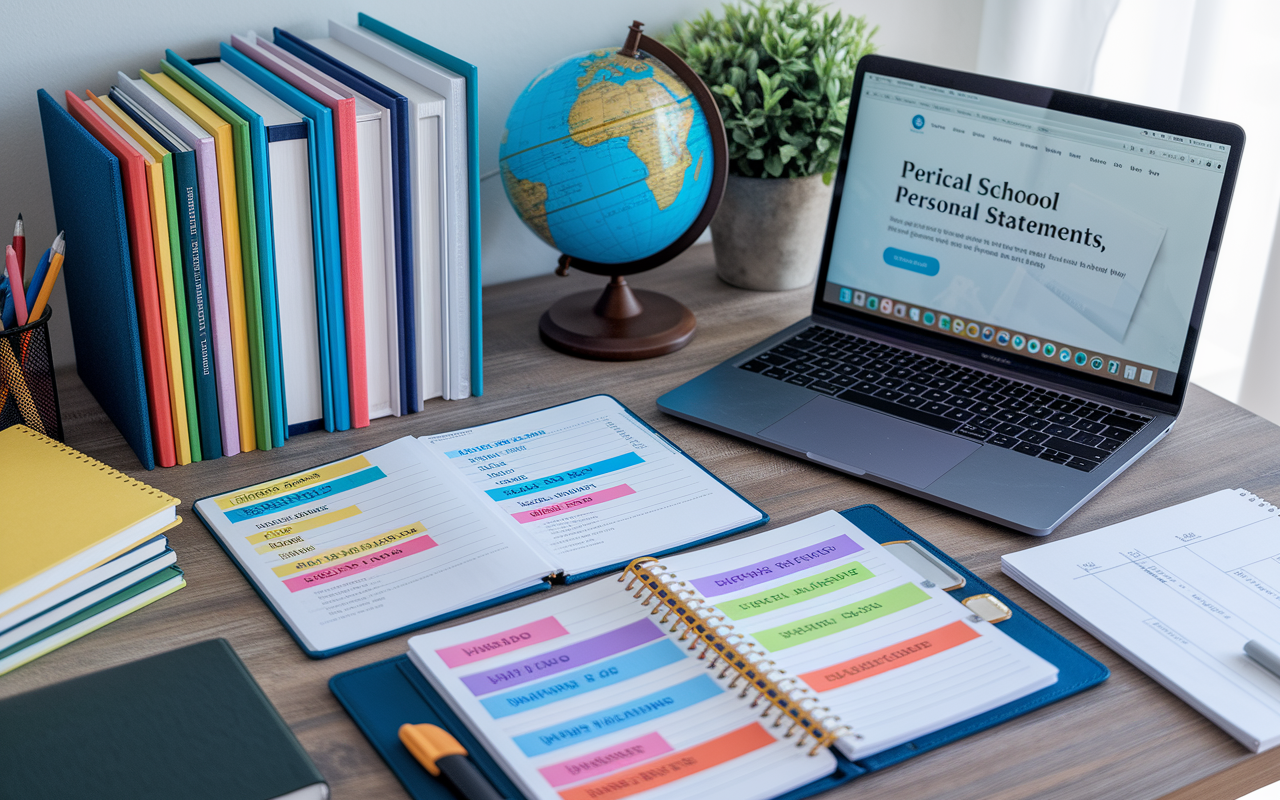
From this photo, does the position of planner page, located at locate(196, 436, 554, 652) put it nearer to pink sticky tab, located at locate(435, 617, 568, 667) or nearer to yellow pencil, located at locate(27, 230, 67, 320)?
pink sticky tab, located at locate(435, 617, 568, 667)

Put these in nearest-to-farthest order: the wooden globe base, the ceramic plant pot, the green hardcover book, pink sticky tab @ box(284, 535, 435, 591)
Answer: the green hardcover book, pink sticky tab @ box(284, 535, 435, 591), the wooden globe base, the ceramic plant pot

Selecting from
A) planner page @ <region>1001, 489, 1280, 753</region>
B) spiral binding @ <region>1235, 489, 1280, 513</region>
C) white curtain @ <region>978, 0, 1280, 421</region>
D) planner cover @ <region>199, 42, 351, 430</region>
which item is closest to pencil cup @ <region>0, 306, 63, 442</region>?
planner cover @ <region>199, 42, 351, 430</region>

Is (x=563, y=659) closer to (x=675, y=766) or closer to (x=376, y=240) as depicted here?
(x=675, y=766)

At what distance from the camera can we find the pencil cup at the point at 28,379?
3.05 feet

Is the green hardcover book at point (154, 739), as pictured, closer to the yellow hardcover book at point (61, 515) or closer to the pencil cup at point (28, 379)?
the yellow hardcover book at point (61, 515)

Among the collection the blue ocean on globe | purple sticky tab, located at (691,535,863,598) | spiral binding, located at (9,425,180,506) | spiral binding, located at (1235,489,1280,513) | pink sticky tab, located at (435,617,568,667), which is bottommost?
pink sticky tab, located at (435,617,568,667)

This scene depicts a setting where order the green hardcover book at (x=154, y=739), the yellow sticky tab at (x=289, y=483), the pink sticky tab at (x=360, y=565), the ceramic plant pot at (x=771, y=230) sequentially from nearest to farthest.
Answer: the green hardcover book at (x=154, y=739)
the pink sticky tab at (x=360, y=565)
the yellow sticky tab at (x=289, y=483)
the ceramic plant pot at (x=771, y=230)

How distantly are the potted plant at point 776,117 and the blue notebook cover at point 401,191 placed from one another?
0.42 metres

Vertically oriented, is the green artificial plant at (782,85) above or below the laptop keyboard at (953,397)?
above

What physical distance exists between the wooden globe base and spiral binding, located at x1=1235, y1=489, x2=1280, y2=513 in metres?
0.56

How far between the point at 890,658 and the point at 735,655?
105mm

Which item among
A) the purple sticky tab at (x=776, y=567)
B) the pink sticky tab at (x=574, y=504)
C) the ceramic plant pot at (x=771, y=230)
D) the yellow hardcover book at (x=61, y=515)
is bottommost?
the pink sticky tab at (x=574, y=504)

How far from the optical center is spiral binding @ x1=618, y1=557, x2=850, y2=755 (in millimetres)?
683

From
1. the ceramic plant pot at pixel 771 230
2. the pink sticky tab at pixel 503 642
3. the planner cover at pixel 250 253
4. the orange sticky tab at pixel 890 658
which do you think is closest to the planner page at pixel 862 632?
the orange sticky tab at pixel 890 658
